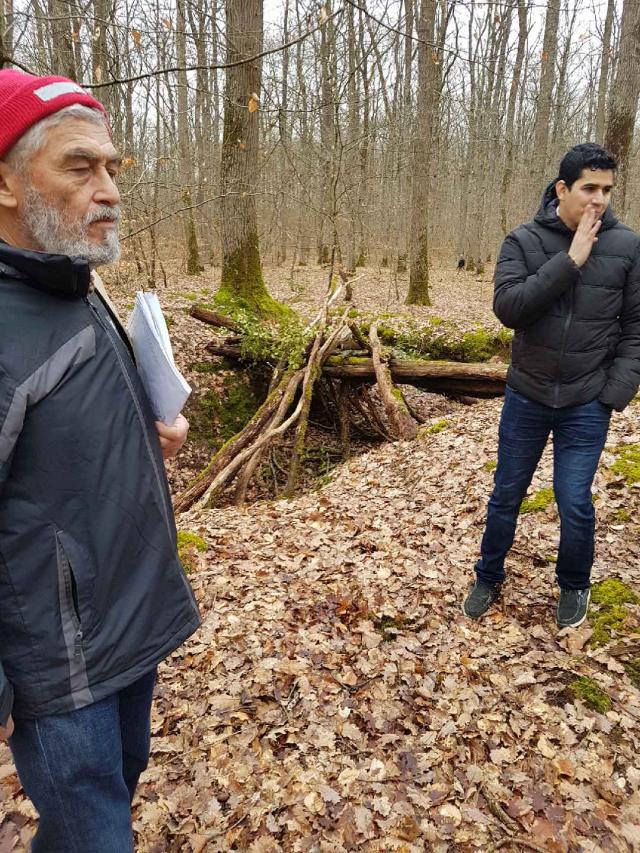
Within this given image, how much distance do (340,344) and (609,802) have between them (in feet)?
21.2

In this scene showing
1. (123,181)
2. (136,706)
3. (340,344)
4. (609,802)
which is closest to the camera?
(136,706)

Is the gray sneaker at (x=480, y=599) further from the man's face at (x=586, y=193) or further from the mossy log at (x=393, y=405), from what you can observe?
the mossy log at (x=393, y=405)

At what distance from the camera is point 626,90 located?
7664 mm

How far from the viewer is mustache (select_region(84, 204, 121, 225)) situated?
1.54m

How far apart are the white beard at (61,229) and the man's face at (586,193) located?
241 centimetres

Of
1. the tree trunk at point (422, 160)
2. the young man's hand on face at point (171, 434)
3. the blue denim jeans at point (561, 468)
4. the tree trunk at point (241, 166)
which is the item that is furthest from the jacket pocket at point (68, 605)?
the tree trunk at point (422, 160)

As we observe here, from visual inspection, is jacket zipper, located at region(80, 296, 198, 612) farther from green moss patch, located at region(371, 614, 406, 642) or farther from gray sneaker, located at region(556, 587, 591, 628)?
gray sneaker, located at region(556, 587, 591, 628)

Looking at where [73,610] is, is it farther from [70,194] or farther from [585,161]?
[585,161]

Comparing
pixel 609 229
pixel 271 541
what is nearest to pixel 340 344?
pixel 271 541

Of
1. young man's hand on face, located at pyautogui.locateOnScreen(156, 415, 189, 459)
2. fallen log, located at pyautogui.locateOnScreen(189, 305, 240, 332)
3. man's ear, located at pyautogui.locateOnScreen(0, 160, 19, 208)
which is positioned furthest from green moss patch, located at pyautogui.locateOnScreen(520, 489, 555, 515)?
fallen log, located at pyautogui.locateOnScreen(189, 305, 240, 332)

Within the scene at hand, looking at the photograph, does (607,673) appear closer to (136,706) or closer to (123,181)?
(136,706)

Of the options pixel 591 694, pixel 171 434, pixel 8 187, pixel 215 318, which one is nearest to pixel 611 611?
pixel 591 694

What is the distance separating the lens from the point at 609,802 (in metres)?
2.51

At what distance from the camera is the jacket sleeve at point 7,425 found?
1.29 m
